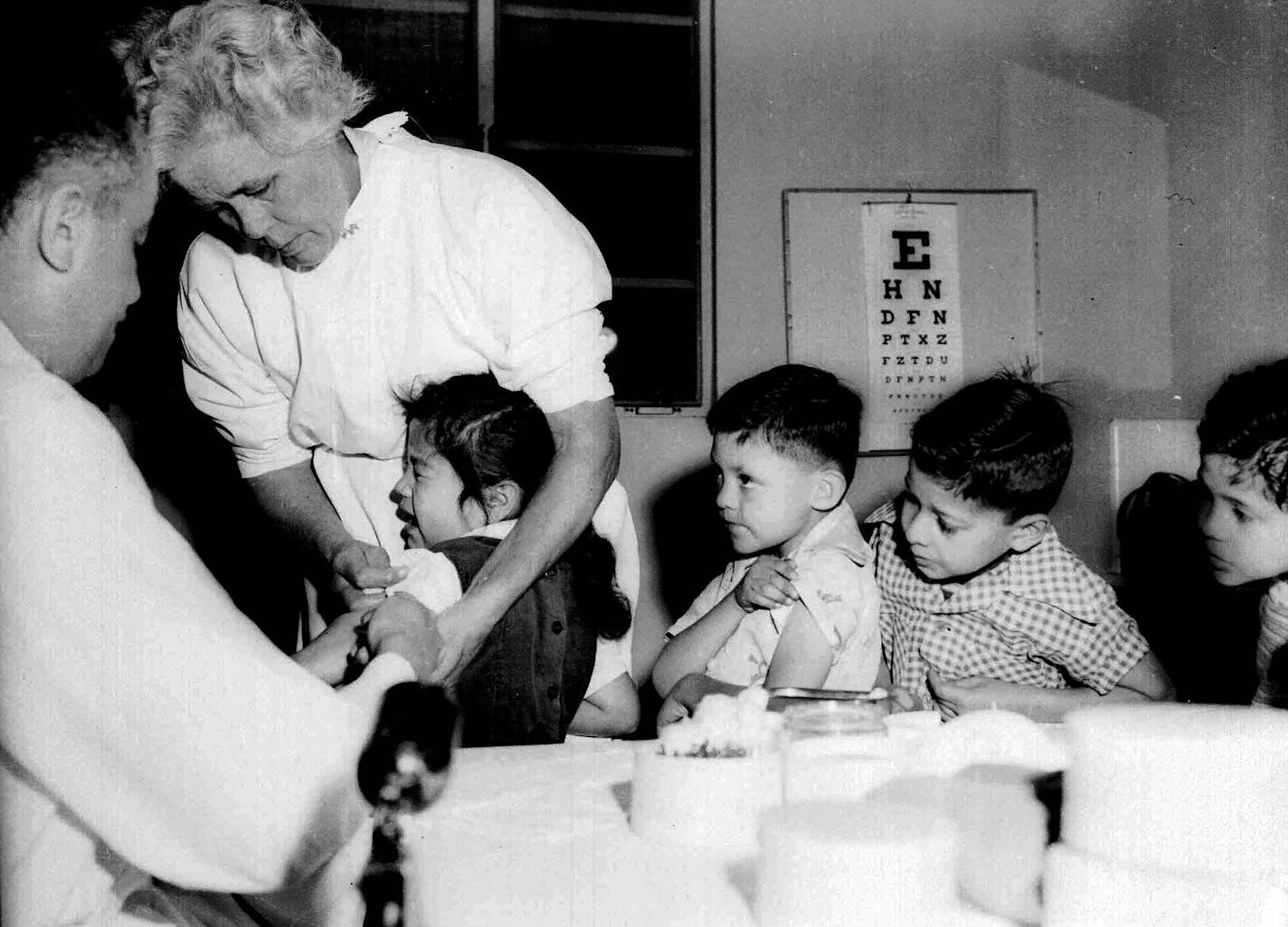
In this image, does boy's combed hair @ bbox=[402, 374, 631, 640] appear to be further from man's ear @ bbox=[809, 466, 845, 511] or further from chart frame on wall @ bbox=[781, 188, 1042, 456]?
chart frame on wall @ bbox=[781, 188, 1042, 456]

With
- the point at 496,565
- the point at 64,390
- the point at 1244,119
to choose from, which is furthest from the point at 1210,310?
the point at 64,390

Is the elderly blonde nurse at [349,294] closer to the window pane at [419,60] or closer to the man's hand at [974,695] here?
the man's hand at [974,695]

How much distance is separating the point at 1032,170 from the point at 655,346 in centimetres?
110

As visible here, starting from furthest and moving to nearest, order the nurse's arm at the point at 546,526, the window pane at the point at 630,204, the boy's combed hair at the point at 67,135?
the window pane at the point at 630,204
the nurse's arm at the point at 546,526
the boy's combed hair at the point at 67,135

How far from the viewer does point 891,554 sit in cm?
171

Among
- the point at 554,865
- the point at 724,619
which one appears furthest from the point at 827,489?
the point at 554,865

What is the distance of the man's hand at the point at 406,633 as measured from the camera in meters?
0.96

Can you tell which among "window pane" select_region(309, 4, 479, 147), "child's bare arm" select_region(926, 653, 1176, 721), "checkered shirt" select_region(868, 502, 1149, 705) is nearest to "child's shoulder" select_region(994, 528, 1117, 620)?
"checkered shirt" select_region(868, 502, 1149, 705)

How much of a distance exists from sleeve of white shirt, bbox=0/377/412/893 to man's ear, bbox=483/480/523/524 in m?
0.80

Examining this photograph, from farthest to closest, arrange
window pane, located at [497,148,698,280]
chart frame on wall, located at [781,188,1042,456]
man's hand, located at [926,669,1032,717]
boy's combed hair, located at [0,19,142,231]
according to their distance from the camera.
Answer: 1. chart frame on wall, located at [781,188,1042,456]
2. window pane, located at [497,148,698,280]
3. man's hand, located at [926,669,1032,717]
4. boy's combed hair, located at [0,19,142,231]

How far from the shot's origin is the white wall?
103 inches

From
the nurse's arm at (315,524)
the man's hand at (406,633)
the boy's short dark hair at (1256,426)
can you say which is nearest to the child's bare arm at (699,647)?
the nurse's arm at (315,524)

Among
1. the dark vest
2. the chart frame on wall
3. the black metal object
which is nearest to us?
the black metal object

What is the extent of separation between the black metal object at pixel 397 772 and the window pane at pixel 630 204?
213cm
